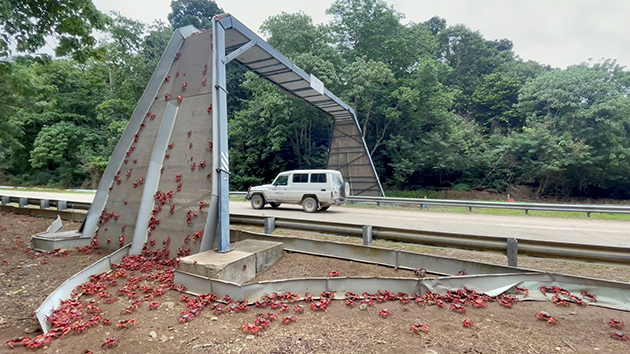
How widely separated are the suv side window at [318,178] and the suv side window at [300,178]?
339mm

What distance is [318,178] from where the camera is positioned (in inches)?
502

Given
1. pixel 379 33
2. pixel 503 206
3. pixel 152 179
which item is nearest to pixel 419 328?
pixel 152 179

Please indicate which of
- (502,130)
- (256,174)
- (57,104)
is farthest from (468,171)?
(57,104)

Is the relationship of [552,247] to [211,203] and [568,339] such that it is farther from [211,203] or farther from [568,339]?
[211,203]

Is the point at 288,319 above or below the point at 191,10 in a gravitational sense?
below

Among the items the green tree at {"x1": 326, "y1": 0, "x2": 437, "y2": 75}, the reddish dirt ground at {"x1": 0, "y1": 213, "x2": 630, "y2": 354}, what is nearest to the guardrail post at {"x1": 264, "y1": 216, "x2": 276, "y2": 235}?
the reddish dirt ground at {"x1": 0, "y1": 213, "x2": 630, "y2": 354}

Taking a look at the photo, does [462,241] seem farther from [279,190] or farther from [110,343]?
[279,190]

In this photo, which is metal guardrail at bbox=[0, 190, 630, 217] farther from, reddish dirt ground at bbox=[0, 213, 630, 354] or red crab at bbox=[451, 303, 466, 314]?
red crab at bbox=[451, 303, 466, 314]

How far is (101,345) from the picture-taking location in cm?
312

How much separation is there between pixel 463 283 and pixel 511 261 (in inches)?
44.3

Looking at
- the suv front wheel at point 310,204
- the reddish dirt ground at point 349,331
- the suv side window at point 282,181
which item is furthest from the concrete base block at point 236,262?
the suv side window at point 282,181

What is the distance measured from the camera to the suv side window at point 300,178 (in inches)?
511

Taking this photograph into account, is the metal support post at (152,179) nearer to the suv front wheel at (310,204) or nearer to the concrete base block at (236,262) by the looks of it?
the concrete base block at (236,262)

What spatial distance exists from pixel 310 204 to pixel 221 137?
7335 mm
